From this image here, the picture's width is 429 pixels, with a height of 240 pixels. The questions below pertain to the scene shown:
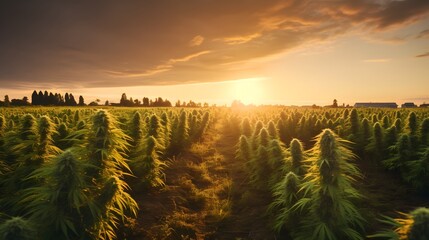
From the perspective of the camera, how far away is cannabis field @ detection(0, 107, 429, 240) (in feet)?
21.0

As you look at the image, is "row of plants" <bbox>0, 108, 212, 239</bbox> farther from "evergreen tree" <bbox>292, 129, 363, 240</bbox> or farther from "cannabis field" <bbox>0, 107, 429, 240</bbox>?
"evergreen tree" <bbox>292, 129, 363, 240</bbox>

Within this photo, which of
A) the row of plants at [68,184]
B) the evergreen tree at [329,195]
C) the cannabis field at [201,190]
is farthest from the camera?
the evergreen tree at [329,195]

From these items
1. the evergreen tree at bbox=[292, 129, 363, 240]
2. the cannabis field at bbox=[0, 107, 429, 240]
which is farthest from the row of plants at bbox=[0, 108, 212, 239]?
the evergreen tree at bbox=[292, 129, 363, 240]

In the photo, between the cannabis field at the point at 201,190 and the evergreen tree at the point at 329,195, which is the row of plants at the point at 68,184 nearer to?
the cannabis field at the point at 201,190

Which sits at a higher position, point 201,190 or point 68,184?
point 68,184

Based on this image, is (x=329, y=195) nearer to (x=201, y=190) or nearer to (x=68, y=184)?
(x=68, y=184)

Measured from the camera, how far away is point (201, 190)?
13875 millimetres

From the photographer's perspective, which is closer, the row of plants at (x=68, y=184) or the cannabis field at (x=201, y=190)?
the row of plants at (x=68, y=184)

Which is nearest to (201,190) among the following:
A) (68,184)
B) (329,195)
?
(329,195)

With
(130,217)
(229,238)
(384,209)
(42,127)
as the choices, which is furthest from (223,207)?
(42,127)

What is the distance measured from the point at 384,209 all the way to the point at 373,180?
155 inches

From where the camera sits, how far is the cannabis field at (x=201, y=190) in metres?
6.41

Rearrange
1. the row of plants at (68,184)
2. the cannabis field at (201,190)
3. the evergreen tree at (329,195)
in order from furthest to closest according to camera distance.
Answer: the evergreen tree at (329,195) < the cannabis field at (201,190) < the row of plants at (68,184)

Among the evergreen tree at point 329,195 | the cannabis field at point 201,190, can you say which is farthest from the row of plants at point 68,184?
the evergreen tree at point 329,195
